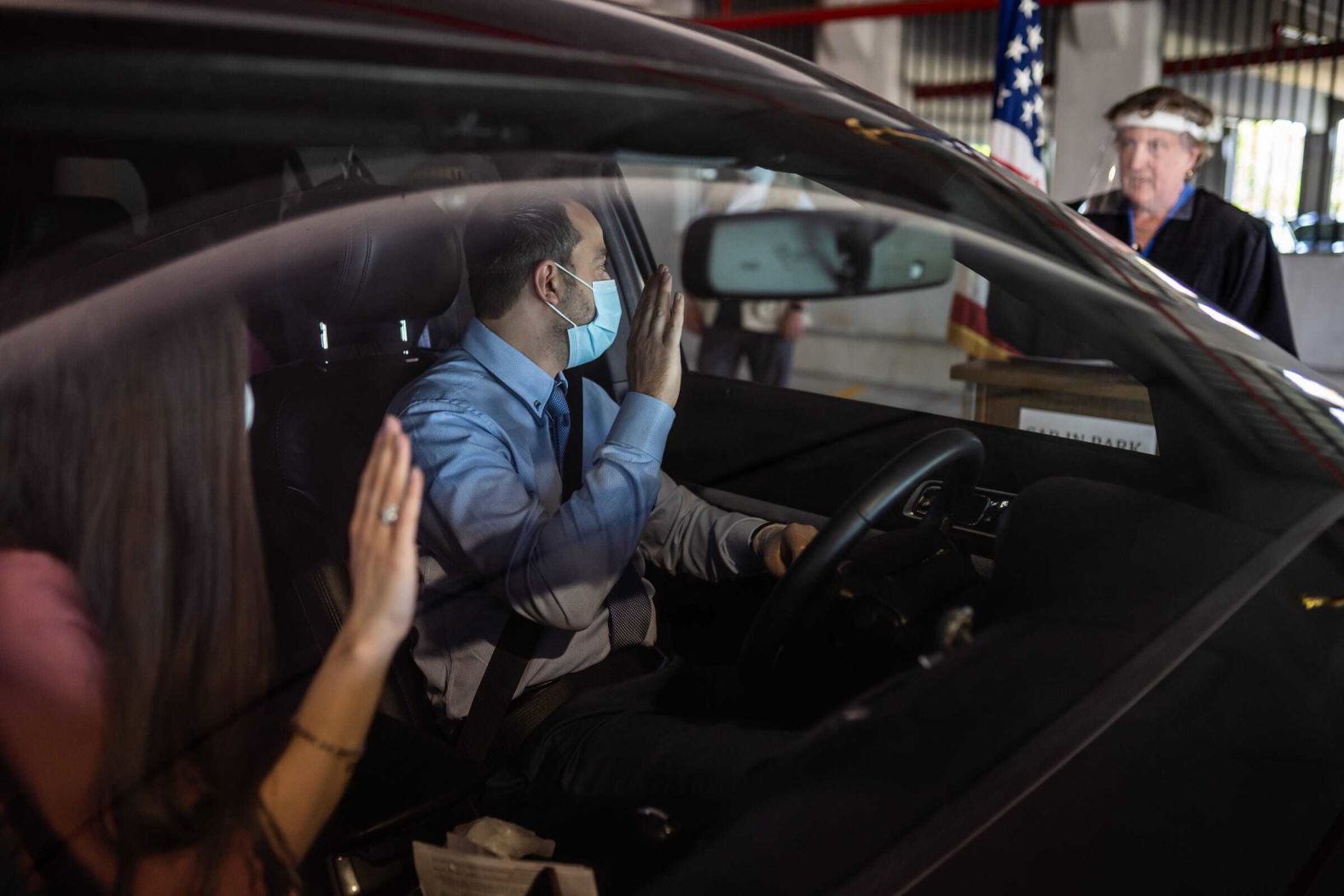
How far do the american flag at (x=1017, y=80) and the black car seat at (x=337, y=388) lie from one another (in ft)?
13.9

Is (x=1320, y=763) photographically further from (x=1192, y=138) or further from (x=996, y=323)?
(x=1192, y=138)

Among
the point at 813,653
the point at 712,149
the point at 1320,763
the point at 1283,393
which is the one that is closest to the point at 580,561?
the point at 813,653

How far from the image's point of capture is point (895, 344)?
101 inches

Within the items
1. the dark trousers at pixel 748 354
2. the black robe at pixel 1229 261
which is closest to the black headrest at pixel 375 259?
the dark trousers at pixel 748 354

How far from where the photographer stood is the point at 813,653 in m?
1.13

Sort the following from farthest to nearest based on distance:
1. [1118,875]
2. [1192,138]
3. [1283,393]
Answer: [1192,138], [1283,393], [1118,875]

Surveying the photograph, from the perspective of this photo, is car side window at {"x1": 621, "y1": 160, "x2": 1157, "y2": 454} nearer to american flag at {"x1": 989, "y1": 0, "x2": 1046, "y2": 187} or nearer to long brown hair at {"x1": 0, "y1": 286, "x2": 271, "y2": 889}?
long brown hair at {"x1": 0, "y1": 286, "x2": 271, "y2": 889}

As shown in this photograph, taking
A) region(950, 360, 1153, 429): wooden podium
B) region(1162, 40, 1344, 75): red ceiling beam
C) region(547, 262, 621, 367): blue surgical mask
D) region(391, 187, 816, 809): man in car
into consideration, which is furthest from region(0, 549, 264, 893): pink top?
region(1162, 40, 1344, 75): red ceiling beam

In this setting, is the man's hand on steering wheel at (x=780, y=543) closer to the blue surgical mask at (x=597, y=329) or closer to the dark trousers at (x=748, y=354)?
the blue surgical mask at (x=597, y=329)

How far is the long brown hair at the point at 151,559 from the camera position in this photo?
2.52ft

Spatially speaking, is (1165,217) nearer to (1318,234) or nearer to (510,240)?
(510,240)

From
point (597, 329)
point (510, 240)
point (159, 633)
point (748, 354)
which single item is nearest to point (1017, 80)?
point (748, 354)

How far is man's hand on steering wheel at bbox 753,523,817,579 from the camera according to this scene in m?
1.37

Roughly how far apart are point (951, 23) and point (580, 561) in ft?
28.4
